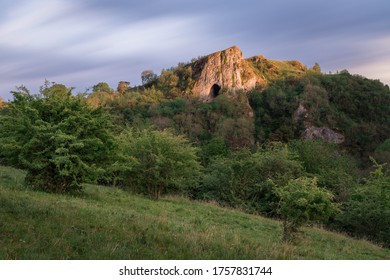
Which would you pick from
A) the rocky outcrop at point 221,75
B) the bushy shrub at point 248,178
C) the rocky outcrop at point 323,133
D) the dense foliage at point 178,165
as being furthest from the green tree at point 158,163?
the rocky outcrop at point 221,75

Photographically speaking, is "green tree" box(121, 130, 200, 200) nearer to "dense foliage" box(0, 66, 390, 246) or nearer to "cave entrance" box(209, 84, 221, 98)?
"dense foliage" box(0, 66, 390, 246)

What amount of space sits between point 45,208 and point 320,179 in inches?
1077

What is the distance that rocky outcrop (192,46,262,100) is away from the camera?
106 meters

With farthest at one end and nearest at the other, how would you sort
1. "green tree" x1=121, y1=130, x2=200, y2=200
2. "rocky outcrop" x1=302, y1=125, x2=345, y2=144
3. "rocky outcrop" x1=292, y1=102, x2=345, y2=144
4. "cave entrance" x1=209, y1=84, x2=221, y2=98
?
1. "cave entrance" x1=209, y1=84, x2=221, y2=98
2. "rocky outcrop" x1=302, y1=125, x2=345, y2=144
3. "rocky outcrop" x1=292, y1=102, x2=345, y2=144
4. "green tree" x1=121, y1=130, x2=200, y2=200

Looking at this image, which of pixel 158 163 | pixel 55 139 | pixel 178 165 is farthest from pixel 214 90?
pixel 55 139

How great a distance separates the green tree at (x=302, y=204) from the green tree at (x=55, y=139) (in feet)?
22.7

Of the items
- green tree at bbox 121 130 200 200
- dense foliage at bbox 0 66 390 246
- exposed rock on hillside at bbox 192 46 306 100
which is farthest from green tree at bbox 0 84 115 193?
exposed rock on hillside at bbox 192 46 306 100

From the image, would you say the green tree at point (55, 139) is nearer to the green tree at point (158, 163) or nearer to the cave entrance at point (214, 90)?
the green tree at point (158, 163)

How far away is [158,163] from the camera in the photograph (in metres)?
21.6

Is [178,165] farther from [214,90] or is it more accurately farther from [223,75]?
[214,90]

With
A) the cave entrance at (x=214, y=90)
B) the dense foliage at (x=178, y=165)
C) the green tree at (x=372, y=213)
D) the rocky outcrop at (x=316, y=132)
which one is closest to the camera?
the dense foliage at (x=178, y=165)

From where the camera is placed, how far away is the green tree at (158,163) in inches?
866

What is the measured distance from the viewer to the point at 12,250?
5.55 metres

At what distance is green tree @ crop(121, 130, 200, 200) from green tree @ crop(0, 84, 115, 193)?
21.8 ft
